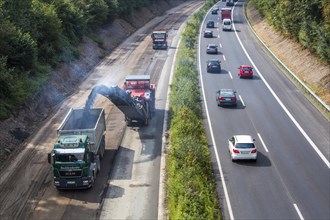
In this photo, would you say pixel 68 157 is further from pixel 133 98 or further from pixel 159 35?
pixel 159 35

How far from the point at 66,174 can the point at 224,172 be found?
10.2 meters

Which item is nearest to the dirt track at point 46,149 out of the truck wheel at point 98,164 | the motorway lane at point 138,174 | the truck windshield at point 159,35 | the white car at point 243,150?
the truck wheel at point 98,164

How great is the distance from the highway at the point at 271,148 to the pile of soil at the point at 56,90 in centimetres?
1519

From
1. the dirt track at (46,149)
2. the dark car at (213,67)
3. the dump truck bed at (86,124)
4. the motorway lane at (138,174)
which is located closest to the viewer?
the motorway lane at (138,174)

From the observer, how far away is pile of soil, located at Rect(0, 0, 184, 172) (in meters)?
35.3

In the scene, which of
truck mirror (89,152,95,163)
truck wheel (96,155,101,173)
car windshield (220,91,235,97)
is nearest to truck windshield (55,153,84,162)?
truck mirror (89,152,95,163)

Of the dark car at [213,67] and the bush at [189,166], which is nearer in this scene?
the bush at [189,166]

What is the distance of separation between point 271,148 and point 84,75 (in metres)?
31.5

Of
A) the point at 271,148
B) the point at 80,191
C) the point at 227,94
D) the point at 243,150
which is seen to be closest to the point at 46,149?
the point at 80,191

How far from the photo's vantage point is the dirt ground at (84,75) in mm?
36062

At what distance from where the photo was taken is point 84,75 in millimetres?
57875

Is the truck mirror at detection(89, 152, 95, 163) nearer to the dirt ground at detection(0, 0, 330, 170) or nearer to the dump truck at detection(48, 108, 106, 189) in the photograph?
the dump truck at detection(48, 108, 106, 189)

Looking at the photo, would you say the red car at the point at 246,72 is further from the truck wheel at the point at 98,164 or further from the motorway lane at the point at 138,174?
the truck wheel at the point at 98,164

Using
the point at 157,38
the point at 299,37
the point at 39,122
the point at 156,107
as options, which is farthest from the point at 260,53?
the point at 39,122
